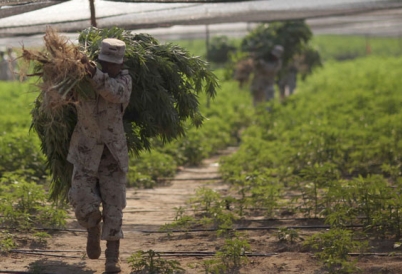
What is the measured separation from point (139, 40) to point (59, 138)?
1.04 meters

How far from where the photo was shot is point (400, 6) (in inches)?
517

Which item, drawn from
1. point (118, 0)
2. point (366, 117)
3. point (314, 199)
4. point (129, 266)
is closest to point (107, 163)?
point (129, 266)

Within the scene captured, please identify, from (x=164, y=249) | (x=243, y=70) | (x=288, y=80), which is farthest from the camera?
(x=288, y=80)

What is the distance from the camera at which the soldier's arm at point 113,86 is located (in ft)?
18.1

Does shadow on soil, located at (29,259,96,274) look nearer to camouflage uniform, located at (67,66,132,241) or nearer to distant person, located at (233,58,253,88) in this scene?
camouflage uniform, located at (67,66,132,241)

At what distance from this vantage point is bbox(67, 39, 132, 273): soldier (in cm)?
575

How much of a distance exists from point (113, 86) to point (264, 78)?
1262 cm

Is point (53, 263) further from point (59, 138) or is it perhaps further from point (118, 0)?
point (118, 0)

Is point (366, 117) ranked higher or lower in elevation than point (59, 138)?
lower

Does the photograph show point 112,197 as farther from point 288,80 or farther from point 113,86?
point 288,80

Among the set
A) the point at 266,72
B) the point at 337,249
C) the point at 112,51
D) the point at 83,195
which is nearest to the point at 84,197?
the point at 83,195

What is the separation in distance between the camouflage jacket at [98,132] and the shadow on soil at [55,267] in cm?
76

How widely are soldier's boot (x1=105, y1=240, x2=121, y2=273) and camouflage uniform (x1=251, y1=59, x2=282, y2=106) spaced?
12.1 meters

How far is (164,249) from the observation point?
676cm
